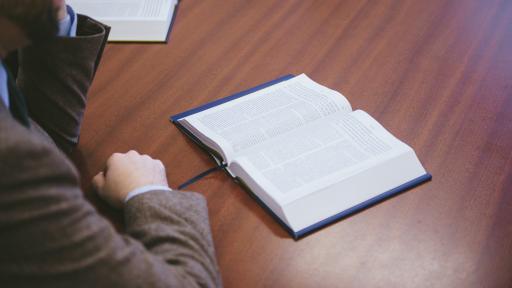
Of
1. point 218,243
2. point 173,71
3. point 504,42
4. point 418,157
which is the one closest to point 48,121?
point 173,71

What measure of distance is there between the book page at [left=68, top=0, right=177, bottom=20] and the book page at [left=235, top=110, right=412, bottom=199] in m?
0.62

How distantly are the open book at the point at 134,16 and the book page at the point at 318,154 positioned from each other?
0.54 metres

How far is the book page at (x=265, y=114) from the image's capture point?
946 mm

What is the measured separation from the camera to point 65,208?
22.8 inches

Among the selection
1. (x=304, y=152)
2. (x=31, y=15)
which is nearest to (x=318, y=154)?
(x=304, y=152)

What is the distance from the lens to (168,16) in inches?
53.8

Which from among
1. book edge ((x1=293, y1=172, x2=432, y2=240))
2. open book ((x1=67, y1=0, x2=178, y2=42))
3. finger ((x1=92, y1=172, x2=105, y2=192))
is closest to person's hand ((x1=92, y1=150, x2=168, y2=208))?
finger ((x1=92, y1=172, x2=105, y2=192))

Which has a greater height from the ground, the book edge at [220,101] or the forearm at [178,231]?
the book edge at [220,101]

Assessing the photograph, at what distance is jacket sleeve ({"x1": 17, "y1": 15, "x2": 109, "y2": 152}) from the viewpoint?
97 cm

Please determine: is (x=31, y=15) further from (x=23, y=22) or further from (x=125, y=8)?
(x=125, y=8)

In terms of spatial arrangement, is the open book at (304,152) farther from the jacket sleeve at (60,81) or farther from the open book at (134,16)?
the open book at (134,16)

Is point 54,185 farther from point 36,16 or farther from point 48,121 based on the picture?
point 48,121

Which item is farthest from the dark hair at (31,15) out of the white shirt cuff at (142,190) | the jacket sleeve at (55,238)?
the white shirt cuff at (142,190)

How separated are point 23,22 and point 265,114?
0.47 m
